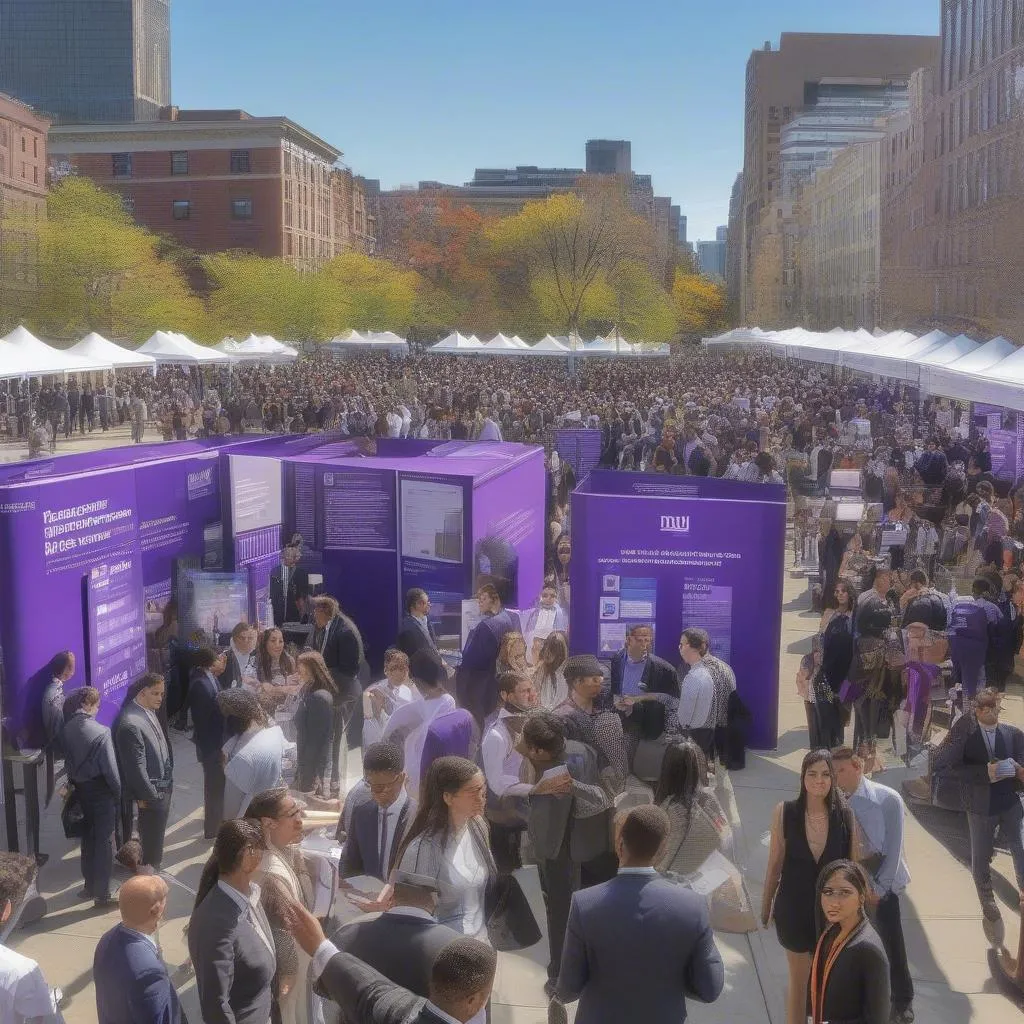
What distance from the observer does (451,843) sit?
4.73m

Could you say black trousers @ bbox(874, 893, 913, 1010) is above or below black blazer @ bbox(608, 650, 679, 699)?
below

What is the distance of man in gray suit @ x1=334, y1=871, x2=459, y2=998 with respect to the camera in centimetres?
388

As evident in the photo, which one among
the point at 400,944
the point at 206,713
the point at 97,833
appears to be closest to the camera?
the point at 400,944

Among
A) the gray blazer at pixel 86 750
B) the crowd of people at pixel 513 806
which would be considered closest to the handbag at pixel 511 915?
the crowd of people at pixel 513 806

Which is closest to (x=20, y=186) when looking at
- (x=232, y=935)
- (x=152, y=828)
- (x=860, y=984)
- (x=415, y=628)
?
(x=415, y=628)

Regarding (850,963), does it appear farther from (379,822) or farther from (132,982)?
(132,982)

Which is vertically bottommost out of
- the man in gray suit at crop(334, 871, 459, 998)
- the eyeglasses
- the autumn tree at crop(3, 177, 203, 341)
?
the eyeglasses

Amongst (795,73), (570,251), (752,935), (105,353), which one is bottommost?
(752,935)

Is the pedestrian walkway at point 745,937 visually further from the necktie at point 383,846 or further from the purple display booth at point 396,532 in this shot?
the purple display booth at point 396,532

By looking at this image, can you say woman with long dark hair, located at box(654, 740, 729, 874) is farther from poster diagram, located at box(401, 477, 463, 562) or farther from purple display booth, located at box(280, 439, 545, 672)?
poster diagram, located at box(401, 477, 463, 562)

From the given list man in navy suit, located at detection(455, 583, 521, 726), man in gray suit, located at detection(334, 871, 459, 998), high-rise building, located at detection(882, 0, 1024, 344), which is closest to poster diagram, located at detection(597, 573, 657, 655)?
man in navy suit, located at detection(455, 583, 521, 726)

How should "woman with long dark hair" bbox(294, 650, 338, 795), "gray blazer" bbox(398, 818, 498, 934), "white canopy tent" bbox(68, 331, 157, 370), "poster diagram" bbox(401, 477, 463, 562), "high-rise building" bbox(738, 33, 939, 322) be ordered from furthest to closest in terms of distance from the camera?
1. "high-rise building" bbox(738, 33, 939, 322)
2. "white canopy tent" bbox(68, 331, 157, 370)
3. "poster diagram" bbox(401, 477, 463, 562)
4. "woman with long dark hair" bbox(294, 650, 338, 795)
5. "gray blazer" bbox(398, 818, 498, 934)

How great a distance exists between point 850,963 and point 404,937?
63.6 inches

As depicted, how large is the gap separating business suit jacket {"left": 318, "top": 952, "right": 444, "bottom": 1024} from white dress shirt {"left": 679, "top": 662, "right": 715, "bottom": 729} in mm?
4733
